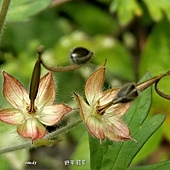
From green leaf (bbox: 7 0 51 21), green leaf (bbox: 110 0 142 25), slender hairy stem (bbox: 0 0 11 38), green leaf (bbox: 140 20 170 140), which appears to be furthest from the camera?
green leaf (bbox: 110 0 142 25)

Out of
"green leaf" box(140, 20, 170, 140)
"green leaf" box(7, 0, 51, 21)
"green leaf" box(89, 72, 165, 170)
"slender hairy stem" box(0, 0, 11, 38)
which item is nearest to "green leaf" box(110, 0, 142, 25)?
"green leaf" box(140, 20, 170, 140)

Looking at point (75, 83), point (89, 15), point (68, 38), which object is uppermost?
point (89, 15)

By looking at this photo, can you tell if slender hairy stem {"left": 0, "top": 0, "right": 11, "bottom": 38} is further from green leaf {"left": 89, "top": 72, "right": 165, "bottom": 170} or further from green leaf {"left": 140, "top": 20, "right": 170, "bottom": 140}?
green leaf {"left": 140, "top": 20, "right": 170, "bottom": 140}

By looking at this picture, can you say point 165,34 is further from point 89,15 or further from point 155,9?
point 89,15

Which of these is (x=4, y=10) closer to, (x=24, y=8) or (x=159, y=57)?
(x=24, y=8)

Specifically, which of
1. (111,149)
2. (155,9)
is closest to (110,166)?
(111,149)

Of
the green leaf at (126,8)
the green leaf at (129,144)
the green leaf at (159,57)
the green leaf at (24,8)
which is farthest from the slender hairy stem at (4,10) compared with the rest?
the green leaf at (126,8)
